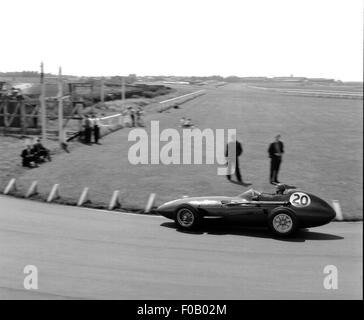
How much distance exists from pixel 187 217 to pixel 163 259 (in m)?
2.29

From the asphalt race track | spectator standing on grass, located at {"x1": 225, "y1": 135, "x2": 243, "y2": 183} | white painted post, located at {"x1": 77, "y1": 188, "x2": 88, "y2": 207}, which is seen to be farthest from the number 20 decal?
spectator standing on grass, located at {"x1": 225, "y1": 135, "x2": 243, "y2": 183}

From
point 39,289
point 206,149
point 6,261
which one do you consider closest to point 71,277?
point 39,289

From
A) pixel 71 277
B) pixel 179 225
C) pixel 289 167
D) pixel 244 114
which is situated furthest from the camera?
pixel 244 114

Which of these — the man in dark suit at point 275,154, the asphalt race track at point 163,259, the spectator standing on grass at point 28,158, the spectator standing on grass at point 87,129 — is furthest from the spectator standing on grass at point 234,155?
the spectator standing on grass at point 87,129

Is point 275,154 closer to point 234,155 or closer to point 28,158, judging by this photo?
point 234,155

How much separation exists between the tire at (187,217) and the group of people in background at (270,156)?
593 cm

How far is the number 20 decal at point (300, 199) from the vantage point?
9844mm

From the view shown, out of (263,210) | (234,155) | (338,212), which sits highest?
(234,155)

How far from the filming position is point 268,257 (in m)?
8.45

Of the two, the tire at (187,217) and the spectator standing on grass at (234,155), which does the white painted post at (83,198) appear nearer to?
the tire at (187,217)

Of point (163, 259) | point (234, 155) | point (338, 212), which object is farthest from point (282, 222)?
point (234, 155)

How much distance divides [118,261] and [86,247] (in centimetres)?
111

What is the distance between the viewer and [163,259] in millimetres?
8258
